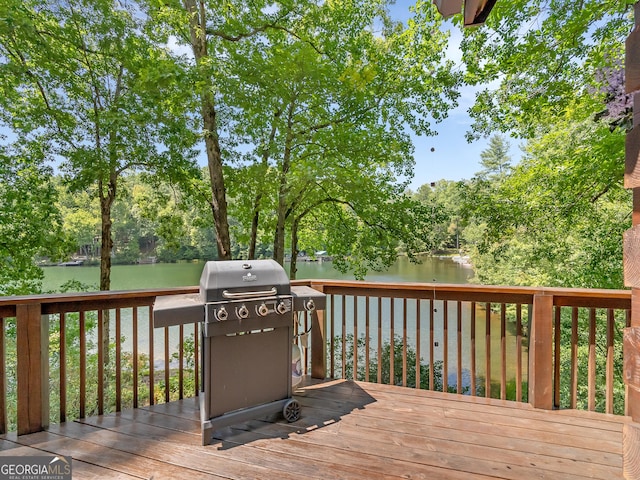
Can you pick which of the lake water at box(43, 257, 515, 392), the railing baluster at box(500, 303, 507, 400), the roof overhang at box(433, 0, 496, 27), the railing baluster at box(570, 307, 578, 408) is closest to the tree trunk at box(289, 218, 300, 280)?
the lake water at box(43, 257, 515, 392)

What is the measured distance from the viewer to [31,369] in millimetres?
2004

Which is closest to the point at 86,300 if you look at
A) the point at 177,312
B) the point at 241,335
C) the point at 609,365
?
the point at 177,312

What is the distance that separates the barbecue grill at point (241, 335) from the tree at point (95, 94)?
15.1 ft

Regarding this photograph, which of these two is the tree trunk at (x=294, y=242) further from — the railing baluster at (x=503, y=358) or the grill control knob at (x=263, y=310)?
the grill control knob at (x=263, y=310)

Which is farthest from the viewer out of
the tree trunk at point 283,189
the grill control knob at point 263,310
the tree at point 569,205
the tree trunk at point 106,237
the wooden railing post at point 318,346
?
the tree trunk at point 106,237

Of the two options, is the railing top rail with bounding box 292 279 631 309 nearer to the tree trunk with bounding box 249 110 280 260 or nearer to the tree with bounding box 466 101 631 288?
the tree with bounding box 466 101 631 288

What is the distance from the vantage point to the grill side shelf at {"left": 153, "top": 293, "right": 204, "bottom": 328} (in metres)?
1.78

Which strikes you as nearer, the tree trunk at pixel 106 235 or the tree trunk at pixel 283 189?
the tree trunk at pixel 283 189

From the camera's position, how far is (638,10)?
3.34 ft

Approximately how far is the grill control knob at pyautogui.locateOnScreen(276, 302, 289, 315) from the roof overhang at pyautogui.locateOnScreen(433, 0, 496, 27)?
6.16 feet

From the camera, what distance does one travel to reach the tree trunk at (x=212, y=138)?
6059mm

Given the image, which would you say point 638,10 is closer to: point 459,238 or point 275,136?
point 275,136

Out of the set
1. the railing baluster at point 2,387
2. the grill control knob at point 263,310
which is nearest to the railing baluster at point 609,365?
the grill control knob at point 263,310

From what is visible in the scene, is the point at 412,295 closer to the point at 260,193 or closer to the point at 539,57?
the point at 539,57
